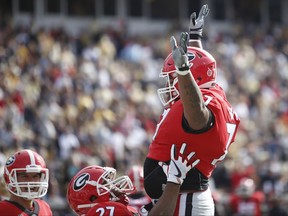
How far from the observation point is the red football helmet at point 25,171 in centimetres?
561

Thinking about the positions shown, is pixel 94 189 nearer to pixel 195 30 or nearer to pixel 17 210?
pixel 17 210

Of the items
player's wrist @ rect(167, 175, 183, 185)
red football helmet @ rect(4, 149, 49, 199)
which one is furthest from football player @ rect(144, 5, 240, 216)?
red football helmet @ rect(4, 149, 49, 199)

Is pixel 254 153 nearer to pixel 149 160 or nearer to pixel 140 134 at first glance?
pixel 140 134

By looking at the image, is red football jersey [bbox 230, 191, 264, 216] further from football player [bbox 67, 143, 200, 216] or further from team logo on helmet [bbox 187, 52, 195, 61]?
team logo on helmet [bbox 187, 52, 195, 61]

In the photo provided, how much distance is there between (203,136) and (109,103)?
1183cm

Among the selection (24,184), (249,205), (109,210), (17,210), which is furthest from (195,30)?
(249,205)

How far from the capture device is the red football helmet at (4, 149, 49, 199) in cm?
561

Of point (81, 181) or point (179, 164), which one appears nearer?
point (179, 164)

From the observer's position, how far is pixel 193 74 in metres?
4.98

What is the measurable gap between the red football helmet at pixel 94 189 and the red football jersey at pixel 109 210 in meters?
0.20

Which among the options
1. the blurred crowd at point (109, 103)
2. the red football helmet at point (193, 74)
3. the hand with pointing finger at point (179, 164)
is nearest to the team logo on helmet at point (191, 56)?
Result: the red football helmet at point (193, 74)

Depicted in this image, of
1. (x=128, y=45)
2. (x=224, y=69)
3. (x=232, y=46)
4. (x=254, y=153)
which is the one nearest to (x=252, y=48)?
(x=232, y=46)

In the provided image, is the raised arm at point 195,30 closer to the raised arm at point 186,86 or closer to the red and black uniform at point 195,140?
the red and black uniform at point 195,140

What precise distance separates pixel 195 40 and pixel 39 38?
486 inches
